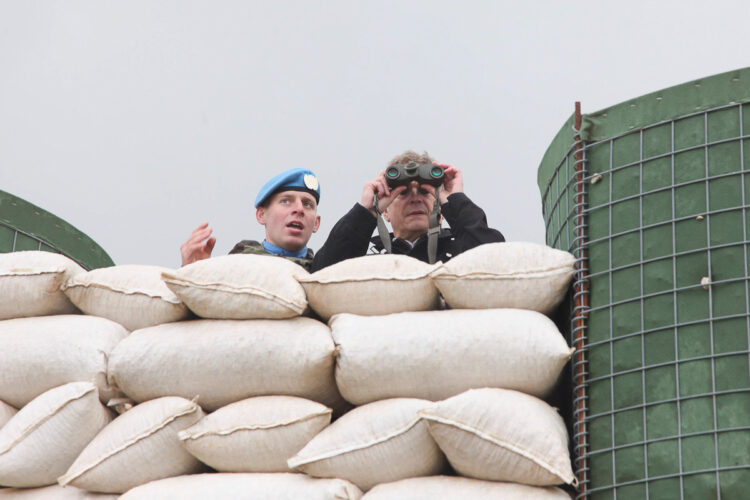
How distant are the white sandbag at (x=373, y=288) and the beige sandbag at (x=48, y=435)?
714 millimetres

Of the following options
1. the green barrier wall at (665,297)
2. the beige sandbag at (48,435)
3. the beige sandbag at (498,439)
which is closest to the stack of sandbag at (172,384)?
the beige sandbag at (48,435)

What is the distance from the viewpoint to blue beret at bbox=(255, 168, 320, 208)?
5207 mm

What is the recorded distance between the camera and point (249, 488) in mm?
3174

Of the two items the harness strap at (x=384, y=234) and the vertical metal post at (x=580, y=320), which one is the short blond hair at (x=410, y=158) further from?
the vertical metal post at (x=580, y=320)

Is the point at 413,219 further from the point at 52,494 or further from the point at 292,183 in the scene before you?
the point at 52,494

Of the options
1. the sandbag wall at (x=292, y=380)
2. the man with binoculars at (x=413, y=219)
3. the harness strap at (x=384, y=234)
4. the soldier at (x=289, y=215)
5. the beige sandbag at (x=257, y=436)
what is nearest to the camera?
the sandbag wall at (x=292, y=380)

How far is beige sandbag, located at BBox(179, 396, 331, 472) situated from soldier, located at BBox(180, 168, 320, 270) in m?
1.59

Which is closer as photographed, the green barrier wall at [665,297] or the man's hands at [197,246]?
the green barrier wall at [665,297]

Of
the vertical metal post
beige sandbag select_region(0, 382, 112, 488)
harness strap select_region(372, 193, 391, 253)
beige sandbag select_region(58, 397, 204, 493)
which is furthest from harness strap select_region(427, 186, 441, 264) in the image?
beige sandbag select_region(0, 382, 112, 488)

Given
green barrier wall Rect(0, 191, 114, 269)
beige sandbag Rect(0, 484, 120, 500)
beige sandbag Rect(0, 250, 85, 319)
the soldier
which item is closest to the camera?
beige sandbag Rect(0, 484, 120, 500)

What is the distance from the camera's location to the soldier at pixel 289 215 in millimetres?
5031

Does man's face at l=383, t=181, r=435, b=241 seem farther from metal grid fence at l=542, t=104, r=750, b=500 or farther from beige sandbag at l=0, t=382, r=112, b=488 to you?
beige sandbag at l=0, t=382, r=112, b=488

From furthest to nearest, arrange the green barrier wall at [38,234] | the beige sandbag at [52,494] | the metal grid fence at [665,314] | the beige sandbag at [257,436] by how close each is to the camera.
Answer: the green barrier wall at [38,234], the beige sandbag at [52,494], the beige sandbag at [257,436], the metal grid fence at [665,314]

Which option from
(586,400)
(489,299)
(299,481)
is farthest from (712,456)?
(299,481)
